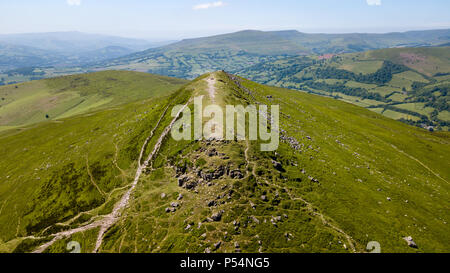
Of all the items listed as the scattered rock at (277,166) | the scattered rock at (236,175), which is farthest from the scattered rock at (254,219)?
the scattered rock at (277,166)

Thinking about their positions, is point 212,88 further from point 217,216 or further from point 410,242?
point 410,242

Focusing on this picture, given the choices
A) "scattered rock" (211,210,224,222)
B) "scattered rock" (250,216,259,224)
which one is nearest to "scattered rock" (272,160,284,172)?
"scattered rock" (250,216,259,224)

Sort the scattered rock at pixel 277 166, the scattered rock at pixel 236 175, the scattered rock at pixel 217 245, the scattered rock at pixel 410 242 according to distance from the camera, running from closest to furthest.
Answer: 1. the scattered rock at pixel 217 245
2. the scattered rock at pixel 410 242
3. the scattered rock at pixel 236 175
4. the scattered rock at pixel 277 166

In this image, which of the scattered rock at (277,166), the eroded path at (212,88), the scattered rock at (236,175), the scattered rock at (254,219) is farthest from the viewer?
the eroded path at (212,88)

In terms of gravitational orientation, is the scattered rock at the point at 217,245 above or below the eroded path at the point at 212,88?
below

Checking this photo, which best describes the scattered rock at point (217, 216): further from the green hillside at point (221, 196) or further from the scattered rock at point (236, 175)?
the scattered rock at point (236, 175)

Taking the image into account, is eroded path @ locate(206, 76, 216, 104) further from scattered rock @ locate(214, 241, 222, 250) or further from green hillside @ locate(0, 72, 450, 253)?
scattered rock @ locate(214, 241, 222, 250)

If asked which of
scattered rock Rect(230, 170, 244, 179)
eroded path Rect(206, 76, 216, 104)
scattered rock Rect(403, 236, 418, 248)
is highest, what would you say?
eroded path Rect(206, 76, 216, 104)

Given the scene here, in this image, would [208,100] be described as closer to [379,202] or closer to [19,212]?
[379,202]
